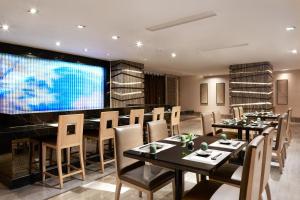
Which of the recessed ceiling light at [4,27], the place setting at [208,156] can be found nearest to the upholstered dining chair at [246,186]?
the place setting at [208,156]

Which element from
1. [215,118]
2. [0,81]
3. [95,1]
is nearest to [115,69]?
[0,81]

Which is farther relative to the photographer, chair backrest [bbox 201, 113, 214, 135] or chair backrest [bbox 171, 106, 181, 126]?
chair backrest [bbox 171, 106, 181, 126]

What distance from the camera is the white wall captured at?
516 inches

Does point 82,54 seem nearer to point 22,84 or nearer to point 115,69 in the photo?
point 115,69

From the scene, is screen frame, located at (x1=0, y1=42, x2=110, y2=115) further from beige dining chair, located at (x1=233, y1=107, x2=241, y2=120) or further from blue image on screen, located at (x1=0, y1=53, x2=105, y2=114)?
beige dining chair, located at (x1=233, y1=107, x2=241, y2=120)

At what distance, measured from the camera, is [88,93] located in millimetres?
7605

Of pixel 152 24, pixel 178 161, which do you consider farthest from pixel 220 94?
pixel 178 161

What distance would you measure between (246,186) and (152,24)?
3.28 meters

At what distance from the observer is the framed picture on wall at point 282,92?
1117 centimetres

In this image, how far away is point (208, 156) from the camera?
1.99m

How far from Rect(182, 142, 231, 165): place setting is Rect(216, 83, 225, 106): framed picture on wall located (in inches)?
455

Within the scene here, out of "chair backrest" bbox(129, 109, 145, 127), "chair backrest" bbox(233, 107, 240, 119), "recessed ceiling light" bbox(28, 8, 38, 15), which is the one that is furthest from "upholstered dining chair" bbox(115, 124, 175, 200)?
"chair backrest" bbox(233, 107, 240, 119)

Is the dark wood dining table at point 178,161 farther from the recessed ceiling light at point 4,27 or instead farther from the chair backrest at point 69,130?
the recessed ceiling light at point 4,27

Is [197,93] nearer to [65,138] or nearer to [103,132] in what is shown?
[103,132]
